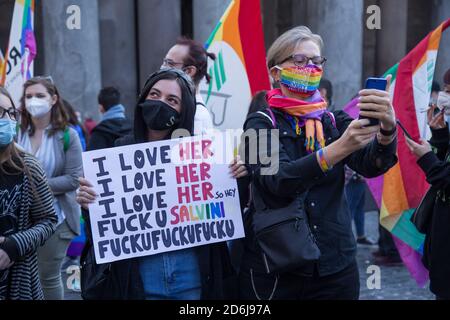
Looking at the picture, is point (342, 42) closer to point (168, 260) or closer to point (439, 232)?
point (439, 232)

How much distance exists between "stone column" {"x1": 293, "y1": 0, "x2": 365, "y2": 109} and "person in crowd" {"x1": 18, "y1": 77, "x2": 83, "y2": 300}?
7.31m

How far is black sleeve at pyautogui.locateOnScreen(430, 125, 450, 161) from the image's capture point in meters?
3.80

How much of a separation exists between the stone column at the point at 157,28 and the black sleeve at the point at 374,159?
10160mm

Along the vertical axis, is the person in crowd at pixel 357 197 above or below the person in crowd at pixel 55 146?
below

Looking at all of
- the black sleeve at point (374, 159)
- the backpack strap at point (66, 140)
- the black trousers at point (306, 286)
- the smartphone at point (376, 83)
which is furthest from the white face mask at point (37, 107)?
the smartphone at point (376, 83)

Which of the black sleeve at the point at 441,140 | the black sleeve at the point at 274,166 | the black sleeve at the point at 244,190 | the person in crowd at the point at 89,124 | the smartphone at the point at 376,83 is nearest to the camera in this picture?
the smartphone at the point at 376,83

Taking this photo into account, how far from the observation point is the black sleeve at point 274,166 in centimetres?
229

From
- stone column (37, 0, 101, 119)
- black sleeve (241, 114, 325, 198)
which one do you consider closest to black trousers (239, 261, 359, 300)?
black sleeve (241, 114, 325, 198)

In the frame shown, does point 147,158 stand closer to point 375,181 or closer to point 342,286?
point 342,286

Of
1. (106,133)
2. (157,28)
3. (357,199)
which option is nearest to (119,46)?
(157,28)

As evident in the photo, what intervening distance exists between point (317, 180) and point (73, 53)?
27.8 ft

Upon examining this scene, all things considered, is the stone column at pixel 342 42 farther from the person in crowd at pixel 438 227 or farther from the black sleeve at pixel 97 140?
the person in crowd at pixel 438 227

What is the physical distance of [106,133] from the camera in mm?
4727

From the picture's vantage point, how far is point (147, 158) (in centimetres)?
258
